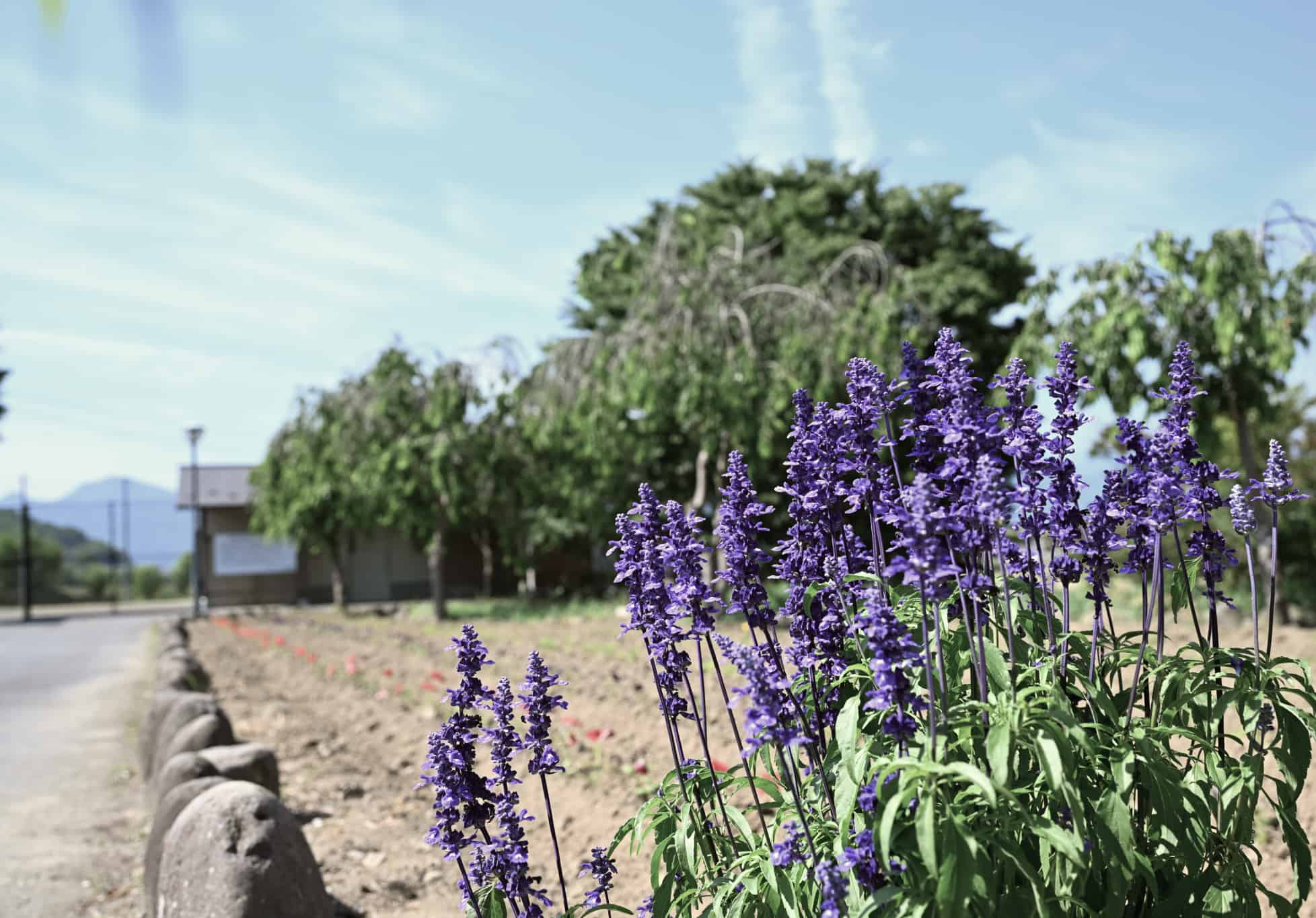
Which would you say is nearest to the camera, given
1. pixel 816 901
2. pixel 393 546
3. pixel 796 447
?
pixel 816 901

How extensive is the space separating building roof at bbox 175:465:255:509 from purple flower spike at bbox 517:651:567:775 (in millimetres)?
31070

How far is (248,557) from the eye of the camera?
110 ft

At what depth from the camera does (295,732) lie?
7984mm

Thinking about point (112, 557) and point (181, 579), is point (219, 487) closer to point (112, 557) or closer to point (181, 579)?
point (181, 579)

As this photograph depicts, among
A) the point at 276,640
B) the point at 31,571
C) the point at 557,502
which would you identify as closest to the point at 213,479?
the point at 31,571

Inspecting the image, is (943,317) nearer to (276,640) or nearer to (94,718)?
(276,640)

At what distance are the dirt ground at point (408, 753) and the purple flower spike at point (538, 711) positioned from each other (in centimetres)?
194

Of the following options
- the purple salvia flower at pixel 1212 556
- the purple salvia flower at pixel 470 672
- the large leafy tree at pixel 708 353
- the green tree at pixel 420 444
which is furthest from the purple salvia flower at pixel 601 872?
the green tree at pixel 420 444

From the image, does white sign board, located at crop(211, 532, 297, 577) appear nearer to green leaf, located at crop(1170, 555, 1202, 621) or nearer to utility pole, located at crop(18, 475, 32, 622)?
utility pole, located at crop(18, 475, 32, 622)

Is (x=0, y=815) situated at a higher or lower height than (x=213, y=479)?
lower

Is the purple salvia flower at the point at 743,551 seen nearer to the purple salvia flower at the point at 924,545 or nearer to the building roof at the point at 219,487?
the purple salvia flower at the point at 924,545

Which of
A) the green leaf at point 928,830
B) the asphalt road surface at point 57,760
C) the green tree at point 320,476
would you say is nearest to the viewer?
the green leaf at point 928,830

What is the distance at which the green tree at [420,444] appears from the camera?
1753 cm

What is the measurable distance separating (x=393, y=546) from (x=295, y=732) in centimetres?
2573
